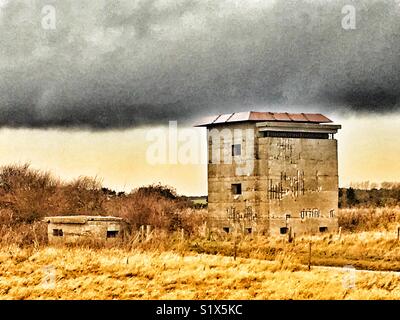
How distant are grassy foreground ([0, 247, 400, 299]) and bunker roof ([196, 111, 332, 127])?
1080cm

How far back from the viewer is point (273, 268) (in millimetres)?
21438

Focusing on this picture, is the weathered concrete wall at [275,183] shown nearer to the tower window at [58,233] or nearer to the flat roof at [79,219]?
the flat roof at [79,219]

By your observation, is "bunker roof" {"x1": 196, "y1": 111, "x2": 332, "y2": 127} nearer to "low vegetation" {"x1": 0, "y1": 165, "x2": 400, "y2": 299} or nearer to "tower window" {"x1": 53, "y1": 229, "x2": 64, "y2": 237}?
"low vegetation" {"x1": 0, "y1": 165, "x2": 400, "y2": 299}

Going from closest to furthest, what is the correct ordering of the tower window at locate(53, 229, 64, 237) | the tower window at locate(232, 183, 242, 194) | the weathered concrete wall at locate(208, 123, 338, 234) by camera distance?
1. the tower window at locate(53, 229, 64, 237)
2. the weathered concrete wall at locate(208, 123, 338, 234)
3. the tower window at locate(232, 183, 242, 194)

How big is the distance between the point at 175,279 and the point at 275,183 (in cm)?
1417

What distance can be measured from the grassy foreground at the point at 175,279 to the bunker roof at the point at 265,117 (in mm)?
10803

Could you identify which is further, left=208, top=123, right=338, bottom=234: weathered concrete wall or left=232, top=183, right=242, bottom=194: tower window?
left=232, top=183, right=242, bottom=194: tower window

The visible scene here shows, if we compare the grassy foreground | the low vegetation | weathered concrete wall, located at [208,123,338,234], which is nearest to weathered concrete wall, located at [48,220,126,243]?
the low vegetation

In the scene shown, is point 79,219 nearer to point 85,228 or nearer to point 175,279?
point 85,228

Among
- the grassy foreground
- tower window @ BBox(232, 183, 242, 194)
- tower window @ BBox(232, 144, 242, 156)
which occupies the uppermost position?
tower window @ BBox(232, 144, 242, 156)

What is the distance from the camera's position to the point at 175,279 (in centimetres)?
1991

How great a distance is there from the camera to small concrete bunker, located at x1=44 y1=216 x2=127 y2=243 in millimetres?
28938

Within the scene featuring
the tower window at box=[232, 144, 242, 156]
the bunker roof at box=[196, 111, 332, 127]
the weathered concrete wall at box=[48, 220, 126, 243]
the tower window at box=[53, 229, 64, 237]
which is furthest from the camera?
the tower window at box=[232, 144, 242, 156]

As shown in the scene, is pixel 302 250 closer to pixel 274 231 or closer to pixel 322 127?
pixel 274 231
